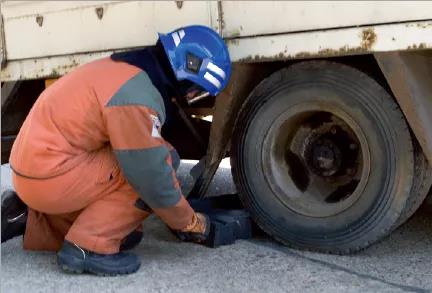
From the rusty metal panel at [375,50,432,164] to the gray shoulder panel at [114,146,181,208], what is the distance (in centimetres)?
99

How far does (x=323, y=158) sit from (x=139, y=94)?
3.24 feet

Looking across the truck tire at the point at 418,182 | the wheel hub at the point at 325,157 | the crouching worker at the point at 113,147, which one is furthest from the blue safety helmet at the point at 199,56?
the truck tire at the point at 418,182

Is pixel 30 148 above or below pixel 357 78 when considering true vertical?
below

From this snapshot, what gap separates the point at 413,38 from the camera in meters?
2.61

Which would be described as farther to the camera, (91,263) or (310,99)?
(310,99)

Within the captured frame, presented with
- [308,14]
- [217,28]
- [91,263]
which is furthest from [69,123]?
[308,14]

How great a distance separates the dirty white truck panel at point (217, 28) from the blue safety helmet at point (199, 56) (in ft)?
0.47

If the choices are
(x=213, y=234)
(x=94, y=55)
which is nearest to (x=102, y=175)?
(x=213, y=234)

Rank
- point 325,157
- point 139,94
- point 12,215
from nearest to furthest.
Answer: point 139,94
point 325,157
point 12,215

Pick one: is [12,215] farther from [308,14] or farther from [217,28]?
[308,14]

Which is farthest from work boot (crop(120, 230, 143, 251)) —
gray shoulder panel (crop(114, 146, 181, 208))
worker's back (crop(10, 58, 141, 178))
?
worker's back (crop(10, 58, 141, 178))

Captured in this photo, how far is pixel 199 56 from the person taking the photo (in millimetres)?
2852

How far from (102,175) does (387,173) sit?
1.23 m

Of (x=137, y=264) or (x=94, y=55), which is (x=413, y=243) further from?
(x=94, y=55)
